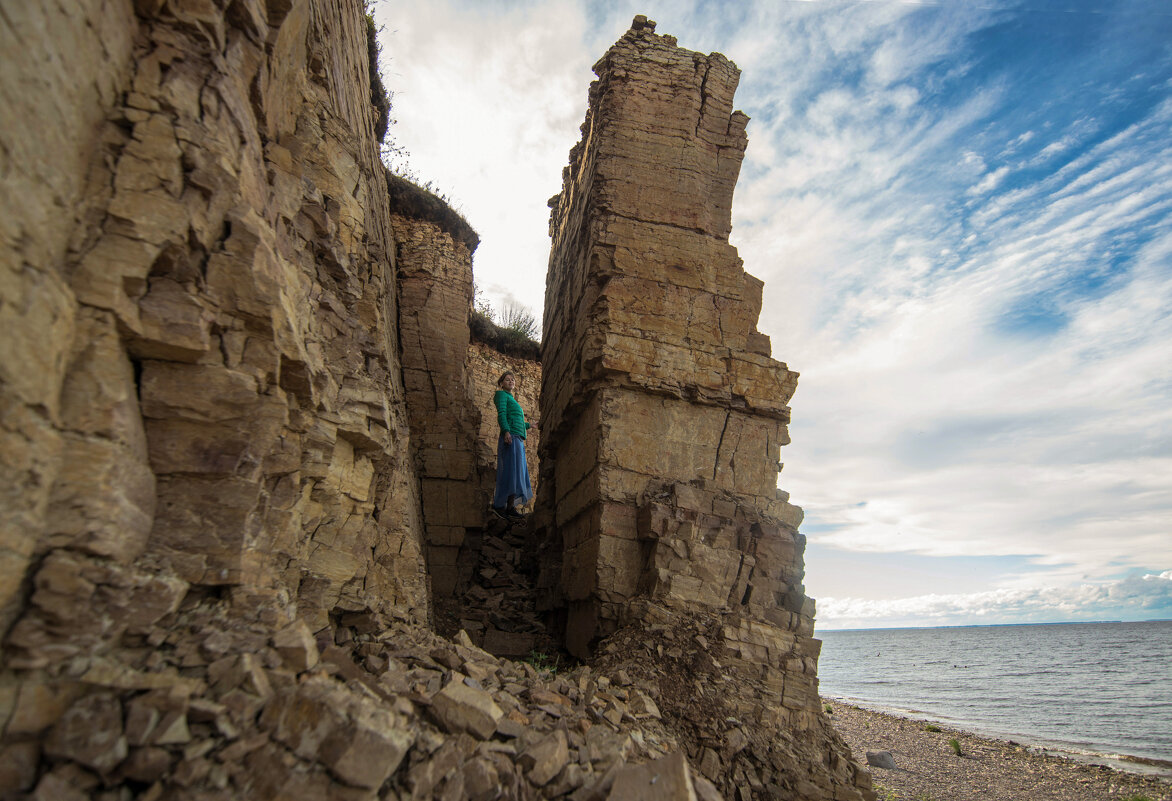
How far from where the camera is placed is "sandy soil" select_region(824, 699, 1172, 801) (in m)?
11.4

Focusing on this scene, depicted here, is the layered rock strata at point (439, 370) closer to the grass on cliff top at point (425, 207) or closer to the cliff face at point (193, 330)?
the grass on cliff top at point (425, 207)

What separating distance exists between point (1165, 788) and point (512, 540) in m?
14.8

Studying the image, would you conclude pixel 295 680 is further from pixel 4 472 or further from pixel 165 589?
pixel 4 472

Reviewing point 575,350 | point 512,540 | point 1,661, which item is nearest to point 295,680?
point 1,661

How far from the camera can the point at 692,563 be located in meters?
5.77

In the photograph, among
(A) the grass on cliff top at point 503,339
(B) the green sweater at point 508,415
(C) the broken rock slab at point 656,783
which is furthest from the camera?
(A) the grass on cliff top at point 503,339

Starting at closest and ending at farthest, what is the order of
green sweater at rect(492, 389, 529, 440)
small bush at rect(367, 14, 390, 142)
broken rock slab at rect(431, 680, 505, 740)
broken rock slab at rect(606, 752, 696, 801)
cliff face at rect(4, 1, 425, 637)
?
1. cliff face at rect(4, 1, 425, 637)
2. broken rock slab at rect(606, 752, 696, 801)
3. broken rock slab at rect(431, 680, 505, 740)
4. small bush at rect(367, 14, 390, 142)
5. green sweater at rect(492, 389, 529, 440)

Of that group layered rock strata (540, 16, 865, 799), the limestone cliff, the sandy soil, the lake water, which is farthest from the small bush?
the lake water

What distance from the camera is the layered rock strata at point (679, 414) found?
18.3ft

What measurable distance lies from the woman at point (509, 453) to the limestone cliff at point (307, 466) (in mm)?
1685

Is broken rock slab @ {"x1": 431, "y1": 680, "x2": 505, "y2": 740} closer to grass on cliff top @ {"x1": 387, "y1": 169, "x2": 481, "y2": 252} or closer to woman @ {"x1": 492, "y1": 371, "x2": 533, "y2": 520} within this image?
woman @ {"x1": 492, "y1": 371, "x2": 533, "y2": 520}

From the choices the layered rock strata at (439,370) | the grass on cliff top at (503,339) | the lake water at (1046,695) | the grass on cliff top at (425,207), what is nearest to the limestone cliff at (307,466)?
the layered rock strata at (439,370)

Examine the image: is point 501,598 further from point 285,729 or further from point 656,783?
point 285,729

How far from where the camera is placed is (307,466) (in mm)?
3697
